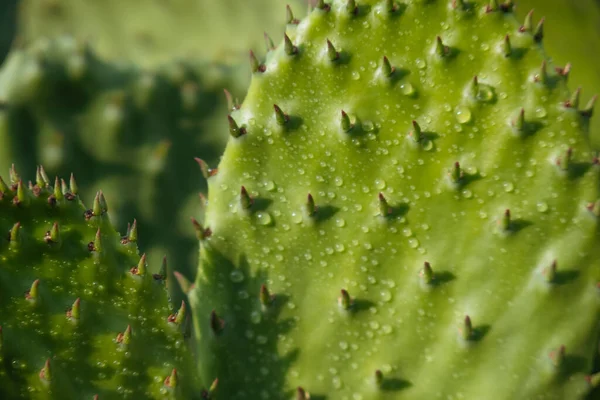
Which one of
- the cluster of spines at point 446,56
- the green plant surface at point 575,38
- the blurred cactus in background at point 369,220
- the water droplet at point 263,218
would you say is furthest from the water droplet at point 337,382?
the green plant surface at point 575,38

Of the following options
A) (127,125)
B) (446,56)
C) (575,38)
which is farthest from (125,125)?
(575,38)

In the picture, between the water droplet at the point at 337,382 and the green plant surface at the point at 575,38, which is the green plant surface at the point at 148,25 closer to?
the green plant surface at the point at 575,38

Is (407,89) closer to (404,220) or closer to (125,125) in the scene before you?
(404,220)

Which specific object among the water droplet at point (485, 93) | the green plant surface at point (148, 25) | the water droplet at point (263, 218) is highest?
the green plant surface at point (148, 25)

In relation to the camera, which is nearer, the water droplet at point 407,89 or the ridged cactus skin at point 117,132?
the water droplet at point 407,89

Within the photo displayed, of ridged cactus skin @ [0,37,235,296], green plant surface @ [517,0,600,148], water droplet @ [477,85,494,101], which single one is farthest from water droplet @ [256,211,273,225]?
green plant surface @ [517,0,600,148]

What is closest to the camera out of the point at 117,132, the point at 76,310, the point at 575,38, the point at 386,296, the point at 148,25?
→ the point at 76,310

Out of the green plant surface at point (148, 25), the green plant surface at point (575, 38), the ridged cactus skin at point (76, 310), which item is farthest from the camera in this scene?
the green plant surface at point (148, 25)

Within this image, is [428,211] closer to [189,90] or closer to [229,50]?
[189,90]
